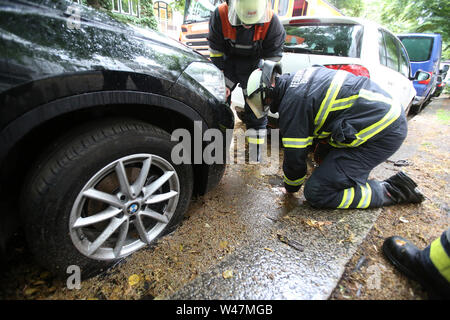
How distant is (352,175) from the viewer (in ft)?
5.88

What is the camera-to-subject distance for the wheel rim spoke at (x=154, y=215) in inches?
51.3

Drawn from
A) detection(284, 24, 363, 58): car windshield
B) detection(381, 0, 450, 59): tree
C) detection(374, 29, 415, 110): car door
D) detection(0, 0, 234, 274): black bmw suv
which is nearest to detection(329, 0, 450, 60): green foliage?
detection(381, 0, 450, 59): tree

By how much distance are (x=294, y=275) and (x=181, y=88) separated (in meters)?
1.22

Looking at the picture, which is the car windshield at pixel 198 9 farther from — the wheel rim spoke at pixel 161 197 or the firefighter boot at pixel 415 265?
the firefighter boot at pixel 415 265

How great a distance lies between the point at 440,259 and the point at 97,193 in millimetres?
1772

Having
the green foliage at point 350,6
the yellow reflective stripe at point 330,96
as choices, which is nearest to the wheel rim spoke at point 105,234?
the yellow reflective stripe at point 330,96

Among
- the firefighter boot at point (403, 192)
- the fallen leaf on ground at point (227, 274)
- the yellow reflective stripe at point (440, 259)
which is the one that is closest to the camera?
the yellow reflective stripe at point (440, 259)

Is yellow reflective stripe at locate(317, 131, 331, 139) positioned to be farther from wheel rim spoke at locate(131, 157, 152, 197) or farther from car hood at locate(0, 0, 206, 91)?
wheel rim spoke at locate(131, 157, 152, 197)

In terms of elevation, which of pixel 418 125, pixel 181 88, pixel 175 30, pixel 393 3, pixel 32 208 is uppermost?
pixel 393 3

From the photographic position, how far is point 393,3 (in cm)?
950

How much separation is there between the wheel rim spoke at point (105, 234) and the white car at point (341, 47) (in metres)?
2.31

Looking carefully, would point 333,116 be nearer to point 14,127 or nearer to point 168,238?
point 168,238

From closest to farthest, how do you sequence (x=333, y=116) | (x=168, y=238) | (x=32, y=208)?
(x=32, y=208) → (x=168, y=238) → (x=333, y=116)
